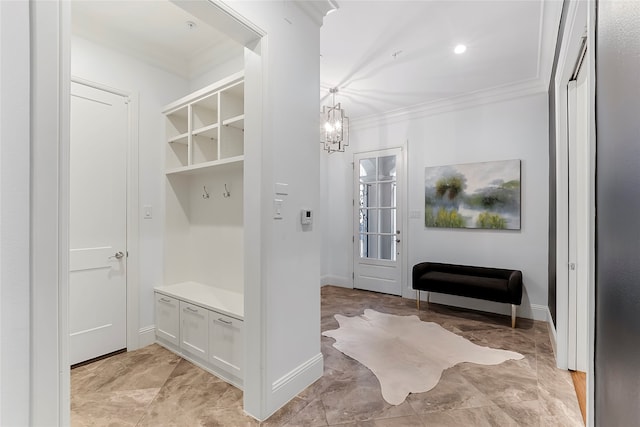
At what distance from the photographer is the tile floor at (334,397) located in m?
1.87

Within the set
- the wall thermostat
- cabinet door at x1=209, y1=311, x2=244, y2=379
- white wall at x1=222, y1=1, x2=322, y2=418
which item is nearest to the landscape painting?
white wall at x1=222, y1=1, x2=322, y2=418

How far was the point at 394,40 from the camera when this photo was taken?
283cm

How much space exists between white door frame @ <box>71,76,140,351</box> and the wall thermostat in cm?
182

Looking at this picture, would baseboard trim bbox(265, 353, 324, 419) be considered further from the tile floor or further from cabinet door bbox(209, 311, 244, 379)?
cabinet door bbox(209, 311, 244, 379)

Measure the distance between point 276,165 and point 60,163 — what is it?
110 centimetres

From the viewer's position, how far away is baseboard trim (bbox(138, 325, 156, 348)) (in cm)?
293

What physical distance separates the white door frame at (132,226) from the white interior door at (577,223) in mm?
3768

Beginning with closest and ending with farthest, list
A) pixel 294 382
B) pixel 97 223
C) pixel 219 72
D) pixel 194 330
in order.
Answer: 1. pixel 294 382
2. pixel 194 330
3. pixel 97 223
4. pixel 219 72

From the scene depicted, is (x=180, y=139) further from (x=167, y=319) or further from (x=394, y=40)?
(x=394, y=40)

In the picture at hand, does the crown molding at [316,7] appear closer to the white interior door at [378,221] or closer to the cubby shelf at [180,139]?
the cubby shelf at [180,139]

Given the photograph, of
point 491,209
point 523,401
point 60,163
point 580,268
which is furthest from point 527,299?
point 60,163

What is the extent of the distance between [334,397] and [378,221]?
10.7ft

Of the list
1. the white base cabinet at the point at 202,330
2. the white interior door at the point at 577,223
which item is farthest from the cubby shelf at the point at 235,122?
the white interior door at the point at 577,223

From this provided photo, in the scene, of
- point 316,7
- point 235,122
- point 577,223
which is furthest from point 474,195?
point 235,122
